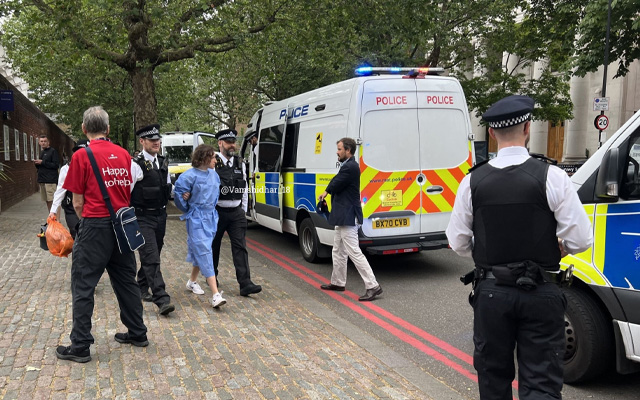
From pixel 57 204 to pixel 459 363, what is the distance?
3.63m

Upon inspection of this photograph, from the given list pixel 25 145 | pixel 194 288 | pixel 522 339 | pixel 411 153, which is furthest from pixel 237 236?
pixel 25 145

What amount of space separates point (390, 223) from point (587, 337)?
142 inches

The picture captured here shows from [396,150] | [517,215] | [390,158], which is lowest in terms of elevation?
[517,215]

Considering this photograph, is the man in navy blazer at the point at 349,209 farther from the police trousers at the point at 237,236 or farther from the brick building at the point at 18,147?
the brick building at the point at 18,147

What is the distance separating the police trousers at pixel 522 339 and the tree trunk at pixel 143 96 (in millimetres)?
12406

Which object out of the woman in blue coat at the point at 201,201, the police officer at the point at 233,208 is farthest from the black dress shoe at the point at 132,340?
the police officer at the point at 233,208

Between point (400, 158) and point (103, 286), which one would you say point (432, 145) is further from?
point (103, 286)

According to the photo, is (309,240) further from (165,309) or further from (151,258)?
(165,309)

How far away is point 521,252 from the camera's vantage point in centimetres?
251

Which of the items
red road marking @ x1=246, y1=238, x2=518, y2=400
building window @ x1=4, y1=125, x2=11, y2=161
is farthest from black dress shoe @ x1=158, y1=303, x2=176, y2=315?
building window @ x1=4, y1=125, x2=11, y2=161

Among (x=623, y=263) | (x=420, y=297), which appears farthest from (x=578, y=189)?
(x=420, y=297)

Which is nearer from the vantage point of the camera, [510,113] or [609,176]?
[510,113]

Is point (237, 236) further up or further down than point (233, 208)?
further down

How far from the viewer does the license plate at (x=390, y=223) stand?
6.98 m
